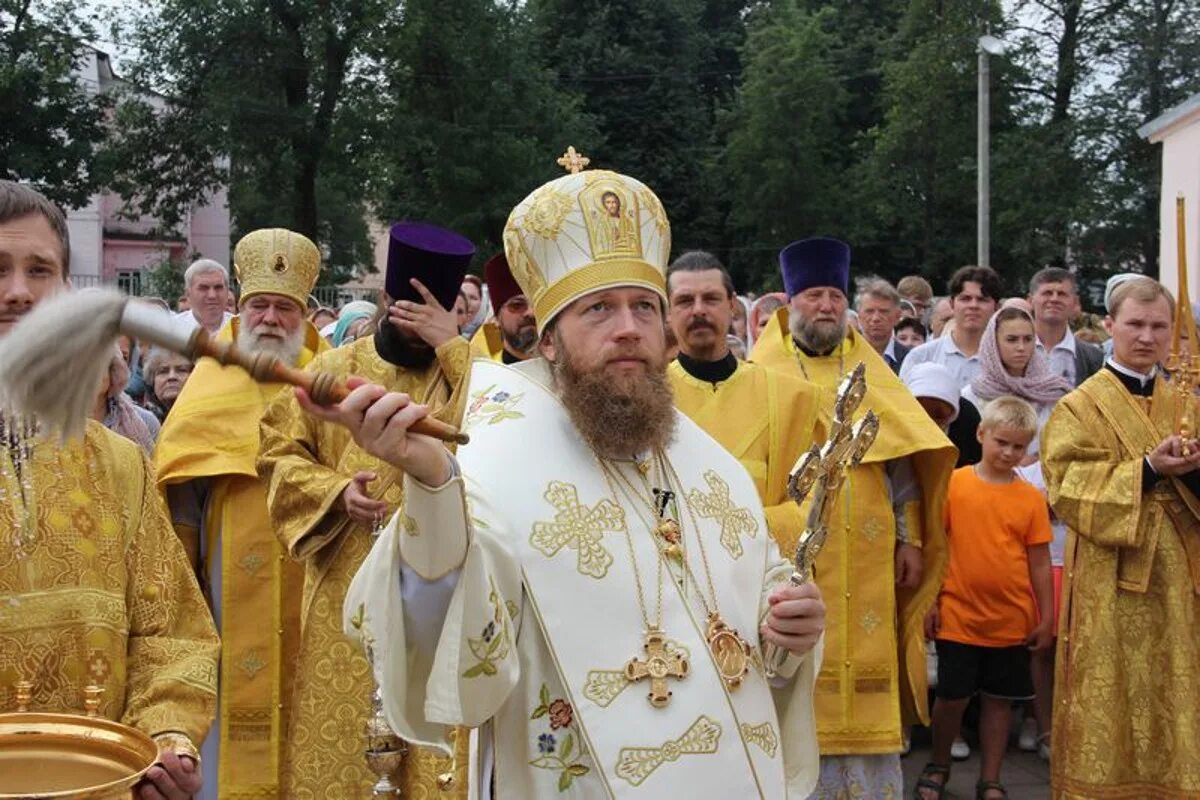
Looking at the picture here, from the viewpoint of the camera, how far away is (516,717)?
2811mm

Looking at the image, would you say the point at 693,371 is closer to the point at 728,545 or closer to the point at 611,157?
the point at 728,545

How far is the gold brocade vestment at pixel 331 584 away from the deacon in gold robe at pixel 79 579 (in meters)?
1.66

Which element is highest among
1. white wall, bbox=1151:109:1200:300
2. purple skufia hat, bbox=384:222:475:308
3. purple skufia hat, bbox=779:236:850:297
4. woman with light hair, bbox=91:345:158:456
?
white wall, bbox=1151:109:1200:300

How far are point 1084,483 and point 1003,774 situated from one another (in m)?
1.95

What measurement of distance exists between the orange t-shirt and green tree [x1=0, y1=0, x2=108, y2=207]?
23.9 m

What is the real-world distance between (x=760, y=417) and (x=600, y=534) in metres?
2.34

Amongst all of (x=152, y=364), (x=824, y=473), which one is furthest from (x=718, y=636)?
(x=152, y=364)

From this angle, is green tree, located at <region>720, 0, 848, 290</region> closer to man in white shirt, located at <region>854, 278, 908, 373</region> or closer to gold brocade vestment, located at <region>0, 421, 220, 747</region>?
man in white shirt, located at <region>854, 278, 908, 373</region>

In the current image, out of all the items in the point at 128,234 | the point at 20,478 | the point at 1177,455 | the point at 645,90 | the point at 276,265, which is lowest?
the point at 20,478

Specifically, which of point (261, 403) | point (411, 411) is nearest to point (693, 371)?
point (261, 403)

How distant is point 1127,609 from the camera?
19.5ft

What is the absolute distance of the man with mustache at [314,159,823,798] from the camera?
256cm

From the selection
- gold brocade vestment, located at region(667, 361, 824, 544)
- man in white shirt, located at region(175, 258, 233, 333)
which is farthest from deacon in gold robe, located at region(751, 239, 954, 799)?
man in white shirt, located at region(175, 258, 233, 333)

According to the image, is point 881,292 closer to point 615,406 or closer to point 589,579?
point 615,406
